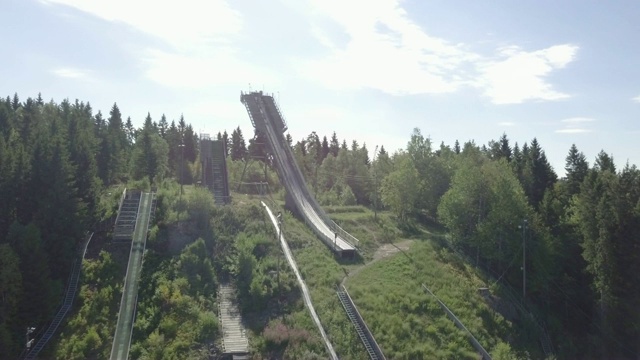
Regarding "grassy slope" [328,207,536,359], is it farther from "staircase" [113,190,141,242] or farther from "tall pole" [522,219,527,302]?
"staircase" [113,190,141,242]

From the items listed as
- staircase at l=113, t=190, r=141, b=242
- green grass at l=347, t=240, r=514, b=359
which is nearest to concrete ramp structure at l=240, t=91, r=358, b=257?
green grass at l=347, t=240, r=514, b=359

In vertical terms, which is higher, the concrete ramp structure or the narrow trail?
the concrete ramp structure

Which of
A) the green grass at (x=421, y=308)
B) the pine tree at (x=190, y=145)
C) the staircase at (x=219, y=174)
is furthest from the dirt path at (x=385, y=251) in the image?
the pine tree at (x=190, y=145)

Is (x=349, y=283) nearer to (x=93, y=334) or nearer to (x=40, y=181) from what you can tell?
(x=93, y=334)

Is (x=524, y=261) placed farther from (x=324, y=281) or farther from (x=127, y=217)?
(x=127, y=217)

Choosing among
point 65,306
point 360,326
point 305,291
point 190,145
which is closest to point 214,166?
point 305,291

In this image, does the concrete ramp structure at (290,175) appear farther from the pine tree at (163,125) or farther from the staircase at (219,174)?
the pine tree at (163,125)
